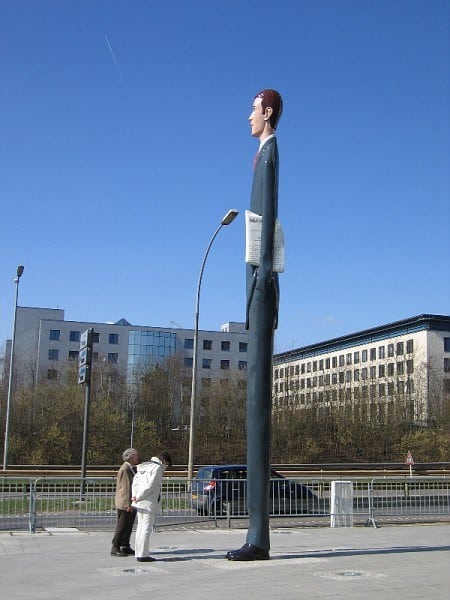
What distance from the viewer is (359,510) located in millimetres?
19531

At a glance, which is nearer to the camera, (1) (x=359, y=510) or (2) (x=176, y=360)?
(1) (x=359, y=510)

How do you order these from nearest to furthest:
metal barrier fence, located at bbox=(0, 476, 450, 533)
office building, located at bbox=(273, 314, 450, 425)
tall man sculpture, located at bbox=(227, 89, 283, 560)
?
tall man sculpture, located at bbox=(227, 89, 283, 560) → metal barrier fence, located at bbox=(0, 476, 450, 533) → office building, located at bbox=(273, 314, 450, 425)

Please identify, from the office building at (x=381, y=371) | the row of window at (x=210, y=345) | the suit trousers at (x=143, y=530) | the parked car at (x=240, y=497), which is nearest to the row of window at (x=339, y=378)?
the office building at (x=381, y=371)

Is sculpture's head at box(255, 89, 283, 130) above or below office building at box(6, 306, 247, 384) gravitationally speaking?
below

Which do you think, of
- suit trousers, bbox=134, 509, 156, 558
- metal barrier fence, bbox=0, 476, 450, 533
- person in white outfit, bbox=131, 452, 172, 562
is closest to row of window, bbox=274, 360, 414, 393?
metal barrier fence, bbox=0, 476, 450, 533

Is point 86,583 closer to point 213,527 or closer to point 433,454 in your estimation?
point 213,527

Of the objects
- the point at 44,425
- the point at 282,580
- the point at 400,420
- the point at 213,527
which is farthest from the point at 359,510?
the point at 400,420

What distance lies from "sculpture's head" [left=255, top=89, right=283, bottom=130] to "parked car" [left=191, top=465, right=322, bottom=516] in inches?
355

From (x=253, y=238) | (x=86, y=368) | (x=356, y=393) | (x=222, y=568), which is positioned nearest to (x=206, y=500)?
(x=86, y=368)

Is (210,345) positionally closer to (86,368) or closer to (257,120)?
(86,368)

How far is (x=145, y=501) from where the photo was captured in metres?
11.5

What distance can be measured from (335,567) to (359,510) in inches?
350

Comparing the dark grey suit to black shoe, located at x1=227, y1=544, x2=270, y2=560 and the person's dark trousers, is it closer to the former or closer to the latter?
black shoe, located at x1=227, y1=544, x2=270, y2=560

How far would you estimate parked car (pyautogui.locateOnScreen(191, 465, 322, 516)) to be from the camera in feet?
61.1
